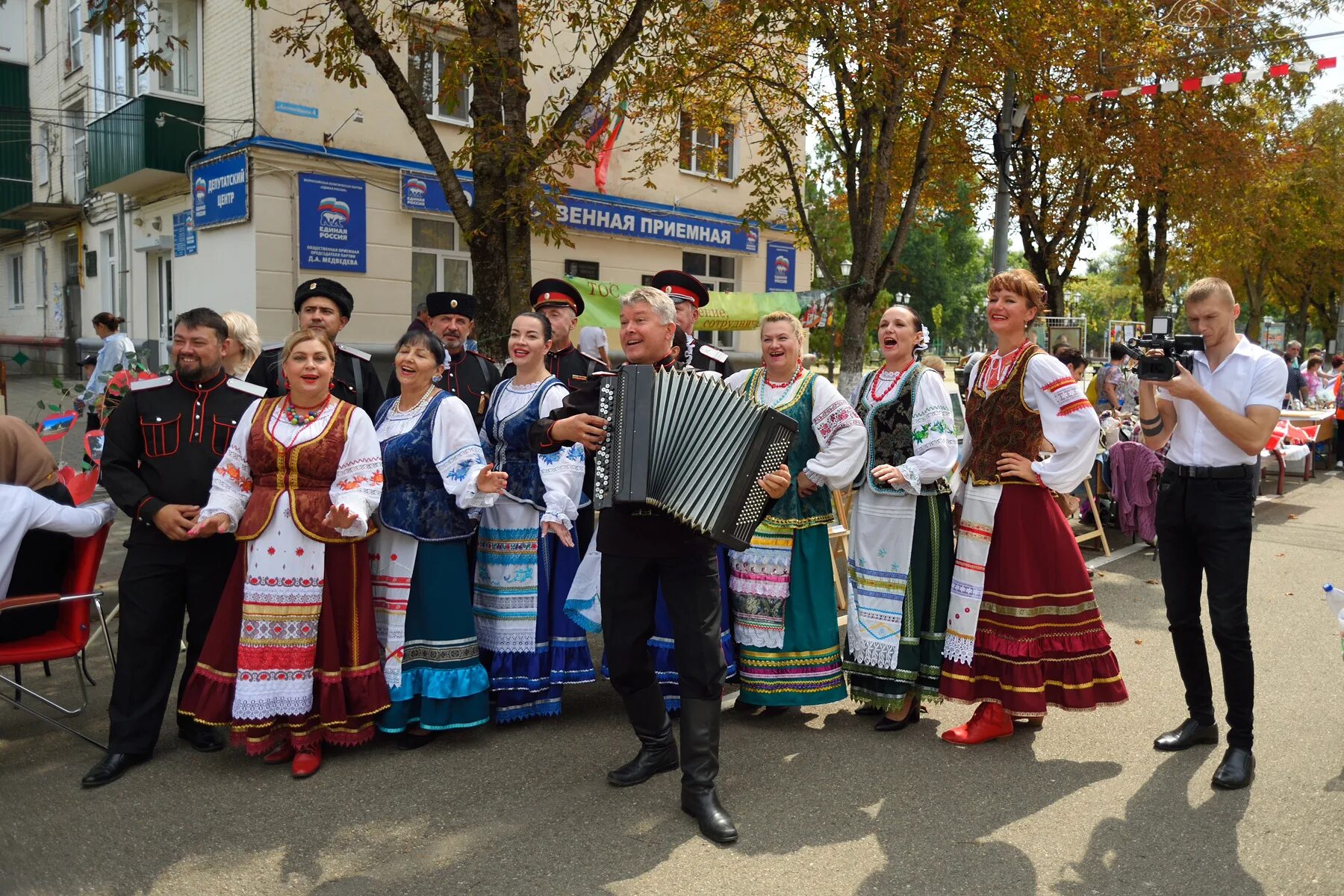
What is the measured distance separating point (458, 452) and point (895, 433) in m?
1.99

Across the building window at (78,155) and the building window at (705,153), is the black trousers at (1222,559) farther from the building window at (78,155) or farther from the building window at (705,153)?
the building window at (78,155)

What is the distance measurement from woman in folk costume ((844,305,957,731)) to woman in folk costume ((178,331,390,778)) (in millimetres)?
2222

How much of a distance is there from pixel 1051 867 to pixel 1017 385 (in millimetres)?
2007

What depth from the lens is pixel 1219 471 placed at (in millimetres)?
4184

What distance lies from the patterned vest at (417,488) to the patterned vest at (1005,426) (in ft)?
7.83

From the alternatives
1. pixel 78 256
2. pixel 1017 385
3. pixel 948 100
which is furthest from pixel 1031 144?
pixel 78 256

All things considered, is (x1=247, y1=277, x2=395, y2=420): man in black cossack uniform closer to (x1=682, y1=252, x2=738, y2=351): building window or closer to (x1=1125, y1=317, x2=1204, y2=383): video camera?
(x1=1125, y1=317, x2=1204, y2=383): video camera

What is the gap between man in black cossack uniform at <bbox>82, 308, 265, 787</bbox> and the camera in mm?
4254

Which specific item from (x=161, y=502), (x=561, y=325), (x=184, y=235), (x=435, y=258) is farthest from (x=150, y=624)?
(x=184, y=235)

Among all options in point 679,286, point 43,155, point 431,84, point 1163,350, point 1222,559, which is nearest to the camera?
point 1163,350

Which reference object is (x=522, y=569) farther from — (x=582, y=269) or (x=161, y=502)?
(x=582, y=269)

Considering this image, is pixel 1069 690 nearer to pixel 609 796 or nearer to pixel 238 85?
pixel 609 796

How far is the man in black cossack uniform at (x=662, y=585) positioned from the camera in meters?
3.77

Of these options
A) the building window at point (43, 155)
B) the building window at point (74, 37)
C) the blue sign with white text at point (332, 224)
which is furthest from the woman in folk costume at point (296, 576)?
the building window at point (43, 155)
